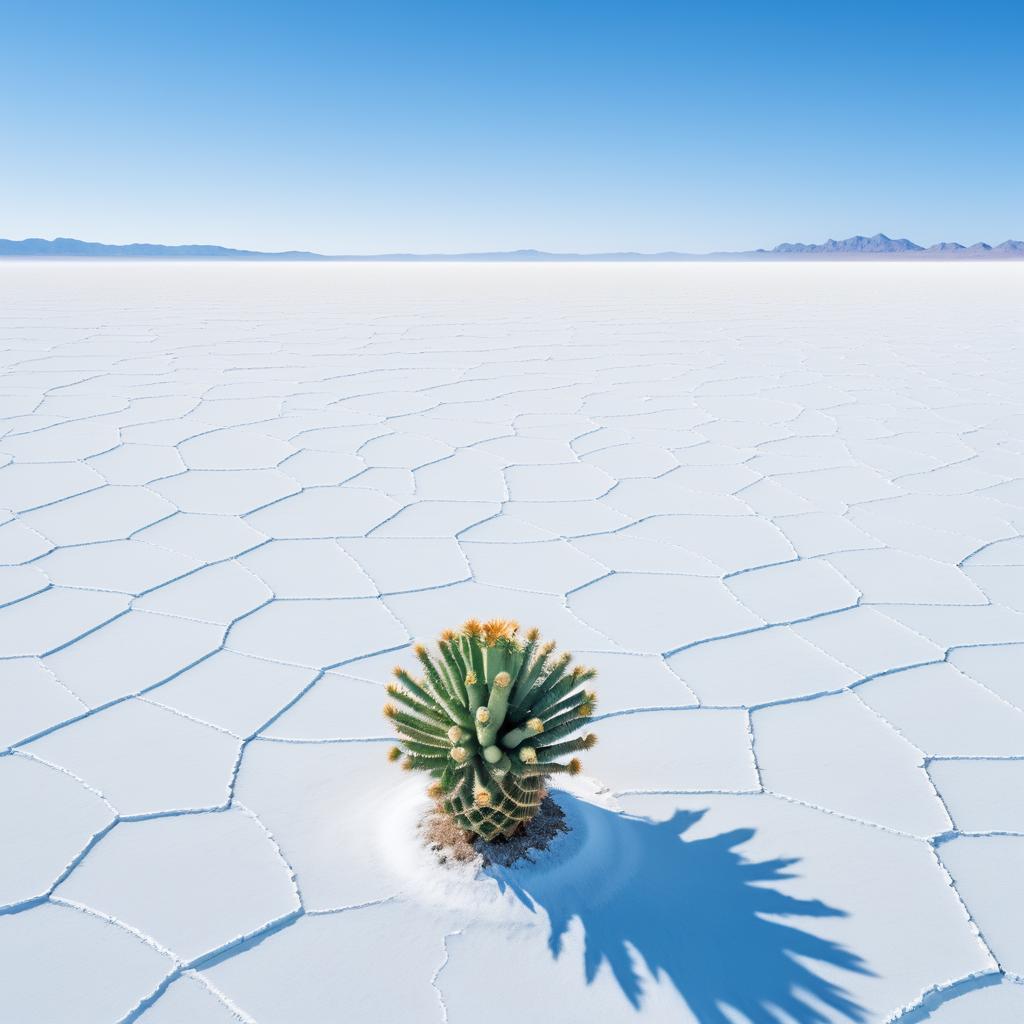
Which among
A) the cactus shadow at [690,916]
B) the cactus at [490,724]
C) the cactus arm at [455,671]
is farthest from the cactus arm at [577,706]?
the cactus shadow at [690,916]

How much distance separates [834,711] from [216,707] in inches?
50.4

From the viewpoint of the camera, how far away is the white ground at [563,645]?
1.37m

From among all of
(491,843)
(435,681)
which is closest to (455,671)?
(435,681)

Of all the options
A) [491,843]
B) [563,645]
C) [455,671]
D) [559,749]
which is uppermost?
[455,671]

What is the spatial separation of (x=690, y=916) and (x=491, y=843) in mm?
317

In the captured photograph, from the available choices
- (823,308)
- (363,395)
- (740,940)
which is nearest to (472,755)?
(740,940)

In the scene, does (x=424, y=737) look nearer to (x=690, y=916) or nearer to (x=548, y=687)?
(x=548, y=687)

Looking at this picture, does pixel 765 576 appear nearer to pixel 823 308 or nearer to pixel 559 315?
pixel 559 315

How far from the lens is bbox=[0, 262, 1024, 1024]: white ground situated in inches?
54.0

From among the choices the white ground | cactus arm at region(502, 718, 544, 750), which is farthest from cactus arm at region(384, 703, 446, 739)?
the white ground

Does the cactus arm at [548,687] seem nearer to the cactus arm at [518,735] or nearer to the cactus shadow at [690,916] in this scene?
the cactus arm at [518,735]

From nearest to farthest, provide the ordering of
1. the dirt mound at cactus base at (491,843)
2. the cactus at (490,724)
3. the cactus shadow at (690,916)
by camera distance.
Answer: the cactus shadow at (690,916), the cactus at (490,724), the dirt mound at cactus base at (491,843)

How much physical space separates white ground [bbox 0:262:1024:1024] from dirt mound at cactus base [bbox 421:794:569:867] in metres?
0.04

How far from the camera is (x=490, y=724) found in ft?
4.61
